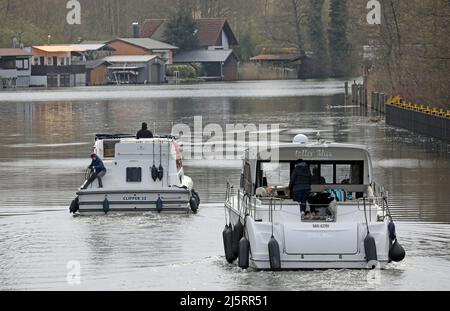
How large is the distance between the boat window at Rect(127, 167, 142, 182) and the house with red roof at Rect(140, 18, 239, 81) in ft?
479

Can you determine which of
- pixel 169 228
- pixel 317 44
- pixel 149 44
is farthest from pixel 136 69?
pixel 169 228

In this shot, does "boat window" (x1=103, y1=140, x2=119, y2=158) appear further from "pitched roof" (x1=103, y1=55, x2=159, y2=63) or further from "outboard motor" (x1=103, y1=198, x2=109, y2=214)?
"pitched roof" (x1=103, y1=55, x2=159, y2=63)

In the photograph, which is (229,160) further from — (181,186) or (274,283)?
(274,283)

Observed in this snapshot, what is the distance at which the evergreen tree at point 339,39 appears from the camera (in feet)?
603

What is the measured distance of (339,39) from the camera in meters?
184

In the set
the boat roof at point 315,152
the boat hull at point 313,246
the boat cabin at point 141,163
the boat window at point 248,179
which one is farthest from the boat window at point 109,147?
the boat hull at point 313,246

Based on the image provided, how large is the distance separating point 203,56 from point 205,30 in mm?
10511

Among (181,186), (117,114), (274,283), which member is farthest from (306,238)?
(117,114)

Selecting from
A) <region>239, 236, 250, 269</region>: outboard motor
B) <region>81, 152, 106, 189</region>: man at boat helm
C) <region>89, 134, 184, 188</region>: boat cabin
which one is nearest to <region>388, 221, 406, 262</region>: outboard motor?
<region>239, 236, 250, 269</region>: outboard motor

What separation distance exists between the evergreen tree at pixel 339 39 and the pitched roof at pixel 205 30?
53.1 feet

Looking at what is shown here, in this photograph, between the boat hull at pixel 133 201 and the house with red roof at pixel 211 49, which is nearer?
the boat hull at pixel 133 201

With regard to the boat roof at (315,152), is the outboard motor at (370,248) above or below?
below

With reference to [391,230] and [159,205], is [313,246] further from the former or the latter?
[159,205]

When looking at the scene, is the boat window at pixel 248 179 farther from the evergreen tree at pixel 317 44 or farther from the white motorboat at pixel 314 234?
the evergreen tree at pixel 317 44
